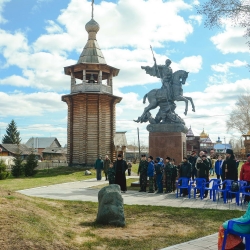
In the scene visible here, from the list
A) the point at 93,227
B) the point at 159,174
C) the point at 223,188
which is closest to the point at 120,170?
the point at 159,174

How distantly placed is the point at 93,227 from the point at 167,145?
28.6 feet

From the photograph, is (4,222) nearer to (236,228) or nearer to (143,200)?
(236,228)

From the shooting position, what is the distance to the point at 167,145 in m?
15.2

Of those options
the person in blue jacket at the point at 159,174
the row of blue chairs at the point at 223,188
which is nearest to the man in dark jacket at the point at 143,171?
the person in blue jacket at the point at 159,174

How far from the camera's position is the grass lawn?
542cm

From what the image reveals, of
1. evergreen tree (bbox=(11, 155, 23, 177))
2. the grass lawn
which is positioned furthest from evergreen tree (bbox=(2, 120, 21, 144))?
the grass lawn

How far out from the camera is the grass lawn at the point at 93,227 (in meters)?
5.42

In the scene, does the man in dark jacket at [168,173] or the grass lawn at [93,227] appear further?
the man in dark jacket at [168,173]

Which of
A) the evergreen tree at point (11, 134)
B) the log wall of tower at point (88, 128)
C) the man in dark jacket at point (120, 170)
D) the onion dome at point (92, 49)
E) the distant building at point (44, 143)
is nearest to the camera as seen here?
the man in dark jacket at point (120, 170)

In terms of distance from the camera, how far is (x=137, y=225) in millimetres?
7258

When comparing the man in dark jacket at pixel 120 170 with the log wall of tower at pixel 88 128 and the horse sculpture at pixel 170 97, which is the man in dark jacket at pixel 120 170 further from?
the log wall of tower at pixel 88 128

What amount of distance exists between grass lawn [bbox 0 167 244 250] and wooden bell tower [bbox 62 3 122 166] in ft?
64.9

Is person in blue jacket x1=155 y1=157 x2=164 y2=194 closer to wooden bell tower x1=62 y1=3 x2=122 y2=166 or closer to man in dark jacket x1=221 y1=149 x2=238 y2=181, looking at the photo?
man in dark jacket x1=221 y1=149 x2=238 y2=181

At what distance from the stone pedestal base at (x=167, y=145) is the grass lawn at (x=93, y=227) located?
6223mm
